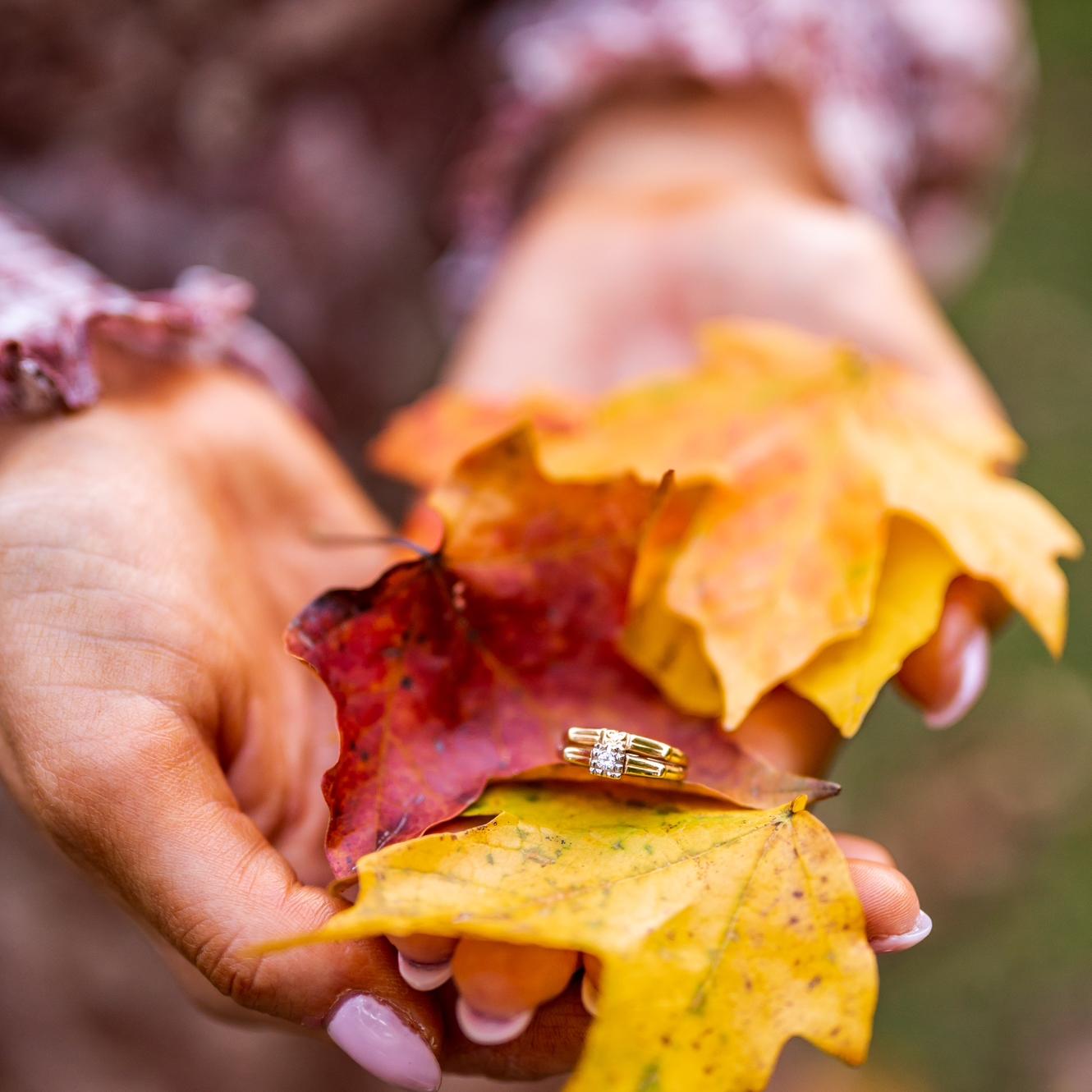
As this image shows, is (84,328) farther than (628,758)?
Yes

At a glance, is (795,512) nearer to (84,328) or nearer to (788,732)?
(788,732)

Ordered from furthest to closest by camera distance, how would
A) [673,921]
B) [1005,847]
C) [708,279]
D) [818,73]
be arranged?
[1005,847] → [818,73] → [708,279] → [673,921]

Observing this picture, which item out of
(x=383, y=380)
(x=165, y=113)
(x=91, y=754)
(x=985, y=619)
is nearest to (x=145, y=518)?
(x=91, y=754)

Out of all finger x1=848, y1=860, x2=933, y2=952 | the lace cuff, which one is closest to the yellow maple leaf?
finger x1=848, y1=860, x2=933, y2=952

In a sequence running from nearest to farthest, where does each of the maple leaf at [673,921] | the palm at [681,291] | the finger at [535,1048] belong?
1. the maple leaf at [673,921]
2. the finger at [535,1048]
3. the palm at [681,291]

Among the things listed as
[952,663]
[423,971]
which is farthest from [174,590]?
[952,663]

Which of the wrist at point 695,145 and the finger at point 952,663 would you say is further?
the wrist at point 695,145

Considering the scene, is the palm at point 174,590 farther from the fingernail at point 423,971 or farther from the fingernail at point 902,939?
the fingernail at point 902,939

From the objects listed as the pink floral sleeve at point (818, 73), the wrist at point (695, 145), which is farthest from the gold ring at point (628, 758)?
the pink floral sleeve at point (818, 73)
